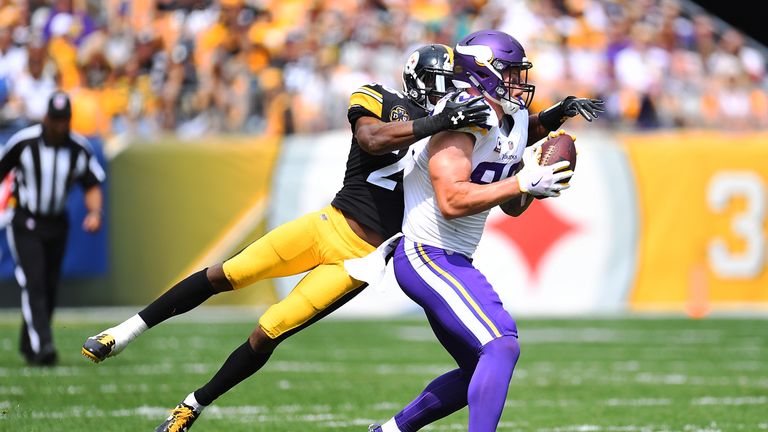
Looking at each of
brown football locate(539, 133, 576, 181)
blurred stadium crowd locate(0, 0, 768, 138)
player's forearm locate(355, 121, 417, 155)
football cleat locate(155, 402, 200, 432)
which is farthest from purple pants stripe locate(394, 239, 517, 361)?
blurred stadium crowd locate(0, 0, 768, 138)

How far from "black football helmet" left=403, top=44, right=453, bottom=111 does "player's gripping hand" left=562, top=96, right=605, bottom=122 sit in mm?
558

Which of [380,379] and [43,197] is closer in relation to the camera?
[380,379]

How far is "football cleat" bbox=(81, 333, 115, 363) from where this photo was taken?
16.3ft

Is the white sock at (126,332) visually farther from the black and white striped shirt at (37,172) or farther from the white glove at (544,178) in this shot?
the black and white striped shirt at (37,172)

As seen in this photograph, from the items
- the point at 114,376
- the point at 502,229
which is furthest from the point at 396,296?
the point at 114,376

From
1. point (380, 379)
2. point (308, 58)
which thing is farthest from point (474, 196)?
point (308, 58)

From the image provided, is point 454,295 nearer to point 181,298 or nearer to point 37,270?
point 181,298

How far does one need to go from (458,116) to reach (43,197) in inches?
181

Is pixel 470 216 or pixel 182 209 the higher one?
pixel 470 216

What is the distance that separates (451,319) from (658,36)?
1105 cm

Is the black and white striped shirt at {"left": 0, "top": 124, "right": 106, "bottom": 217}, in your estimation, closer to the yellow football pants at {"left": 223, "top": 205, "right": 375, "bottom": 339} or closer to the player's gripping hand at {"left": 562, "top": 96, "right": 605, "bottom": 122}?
the yellow football pants at {"left": 223, "top": 205, "right": 375, "bottom": 339}

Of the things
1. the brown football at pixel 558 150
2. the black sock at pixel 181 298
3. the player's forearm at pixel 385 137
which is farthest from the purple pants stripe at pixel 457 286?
the black sock at pixel 181 298

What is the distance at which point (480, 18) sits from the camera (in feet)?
47.2

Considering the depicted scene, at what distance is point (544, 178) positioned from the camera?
4.22 m
